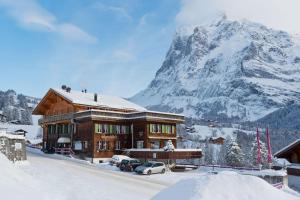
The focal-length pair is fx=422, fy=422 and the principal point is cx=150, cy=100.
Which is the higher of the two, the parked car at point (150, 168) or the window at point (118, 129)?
the window at point (118, 129)

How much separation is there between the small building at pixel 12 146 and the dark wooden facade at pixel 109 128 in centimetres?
1801

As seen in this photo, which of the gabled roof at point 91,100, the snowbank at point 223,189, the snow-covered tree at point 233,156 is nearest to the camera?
the snowbank at point 223,189

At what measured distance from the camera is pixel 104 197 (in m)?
27.5

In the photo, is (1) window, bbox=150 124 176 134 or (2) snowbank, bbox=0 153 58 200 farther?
(1) window, bbox=150 124 176 134

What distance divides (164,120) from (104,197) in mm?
35097

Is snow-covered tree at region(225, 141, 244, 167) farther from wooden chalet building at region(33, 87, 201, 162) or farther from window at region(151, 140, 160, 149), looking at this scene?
window at region(151, 140, 160, 149)

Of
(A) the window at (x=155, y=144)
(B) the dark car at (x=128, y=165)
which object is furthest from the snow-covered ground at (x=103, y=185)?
(A) the window at (x=155, y=144)

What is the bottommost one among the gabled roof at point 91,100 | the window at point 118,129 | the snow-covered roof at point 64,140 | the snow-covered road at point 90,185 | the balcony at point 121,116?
the snow-covered road at point 90,185

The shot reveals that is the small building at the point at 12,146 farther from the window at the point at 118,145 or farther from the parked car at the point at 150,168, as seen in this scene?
the window at the point at 118,145

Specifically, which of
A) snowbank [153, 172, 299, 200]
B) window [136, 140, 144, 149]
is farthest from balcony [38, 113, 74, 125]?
snowbank [153, 172, 299, 200]

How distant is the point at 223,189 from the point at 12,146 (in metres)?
30.4

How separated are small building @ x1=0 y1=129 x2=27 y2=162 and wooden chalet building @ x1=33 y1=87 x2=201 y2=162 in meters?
18.0

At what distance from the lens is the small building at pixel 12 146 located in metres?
36.5

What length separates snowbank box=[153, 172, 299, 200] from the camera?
1094 centimetres
